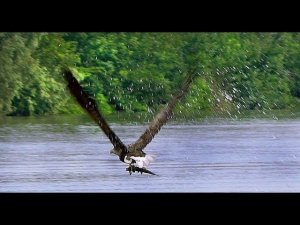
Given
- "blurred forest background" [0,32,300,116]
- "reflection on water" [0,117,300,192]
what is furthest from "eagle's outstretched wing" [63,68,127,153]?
"blurred forest background" [0,32,300,116]

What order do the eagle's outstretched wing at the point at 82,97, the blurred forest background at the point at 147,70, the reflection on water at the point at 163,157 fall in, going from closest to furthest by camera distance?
1. the eagle's outstretched wing at the point at 82,97
2. the reflection on water at the point at 163,157
3. the blurred forest background at the point at 147,70

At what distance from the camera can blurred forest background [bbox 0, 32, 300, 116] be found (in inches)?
349

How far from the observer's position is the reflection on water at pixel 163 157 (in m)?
8.04

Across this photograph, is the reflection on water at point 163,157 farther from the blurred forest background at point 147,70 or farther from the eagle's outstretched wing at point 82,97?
the eagle's outstretched wing at point 82,97

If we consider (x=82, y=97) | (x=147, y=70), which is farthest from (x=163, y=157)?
(x=82, y=97)

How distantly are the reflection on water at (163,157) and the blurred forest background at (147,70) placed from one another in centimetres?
44

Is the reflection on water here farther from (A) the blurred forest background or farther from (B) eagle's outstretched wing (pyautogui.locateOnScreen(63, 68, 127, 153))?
(B) eagle's outstretched wing (pyautogui.locateOnScreen(63, 68, 127, 153))

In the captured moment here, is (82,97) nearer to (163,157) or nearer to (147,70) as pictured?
(147,70)

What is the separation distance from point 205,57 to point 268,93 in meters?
0.65

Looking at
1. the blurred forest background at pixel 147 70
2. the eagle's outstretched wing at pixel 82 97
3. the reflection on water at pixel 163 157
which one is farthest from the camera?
the blurred forest background at pixel 147 70

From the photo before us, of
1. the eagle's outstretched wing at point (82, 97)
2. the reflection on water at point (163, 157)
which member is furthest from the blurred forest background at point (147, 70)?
the eagle's outstretched wing at point (82, 97)
